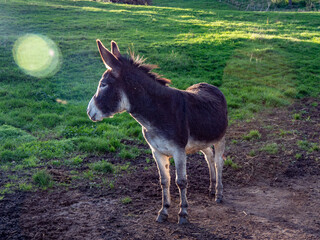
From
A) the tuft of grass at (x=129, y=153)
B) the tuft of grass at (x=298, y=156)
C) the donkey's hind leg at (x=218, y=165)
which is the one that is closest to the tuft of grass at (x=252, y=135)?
the tuft of grass at (x=298, y=156)

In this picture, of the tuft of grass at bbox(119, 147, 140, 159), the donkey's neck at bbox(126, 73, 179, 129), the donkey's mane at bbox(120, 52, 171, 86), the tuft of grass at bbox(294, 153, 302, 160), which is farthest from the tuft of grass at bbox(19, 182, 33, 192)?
the tuft of grass at bbox(294, 153, 302, 160)

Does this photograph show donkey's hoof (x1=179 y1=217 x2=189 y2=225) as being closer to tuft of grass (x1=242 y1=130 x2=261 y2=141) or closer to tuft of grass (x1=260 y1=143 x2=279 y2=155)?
tuft of grass (x1=260 y1=143 x2=279 y2=155)

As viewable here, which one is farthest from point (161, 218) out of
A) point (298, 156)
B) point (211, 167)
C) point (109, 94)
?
point (298, 156)

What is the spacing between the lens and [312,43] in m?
19.9

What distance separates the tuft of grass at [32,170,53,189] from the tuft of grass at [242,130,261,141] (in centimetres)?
555

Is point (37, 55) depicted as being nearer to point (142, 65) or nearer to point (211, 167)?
point (211, 167)

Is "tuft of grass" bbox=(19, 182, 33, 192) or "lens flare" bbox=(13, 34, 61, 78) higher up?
"lens flare" bbox=(13, 34, 61, 78)

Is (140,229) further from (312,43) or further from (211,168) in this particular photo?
(312,43)

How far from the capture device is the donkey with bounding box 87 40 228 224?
503 centimetres

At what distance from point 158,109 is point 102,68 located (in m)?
11.4

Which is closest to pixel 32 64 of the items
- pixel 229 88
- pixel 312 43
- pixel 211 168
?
pixel 229 88

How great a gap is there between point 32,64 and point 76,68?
6.54ft

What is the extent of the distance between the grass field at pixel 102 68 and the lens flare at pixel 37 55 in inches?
14.2

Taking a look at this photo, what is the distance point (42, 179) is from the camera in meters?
7.20
